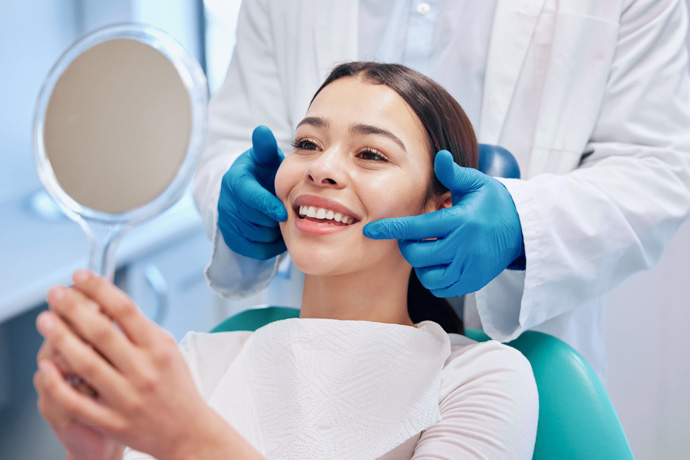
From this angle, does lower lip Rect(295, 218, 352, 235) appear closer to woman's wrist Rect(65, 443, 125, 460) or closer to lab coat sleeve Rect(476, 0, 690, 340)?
lab coat sleeve Rect(476, 0, 690, 340)

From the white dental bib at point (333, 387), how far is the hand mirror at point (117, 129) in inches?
18.9

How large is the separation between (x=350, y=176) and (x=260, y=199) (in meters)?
0.20

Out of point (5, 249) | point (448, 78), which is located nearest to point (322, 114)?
point (448, 78)

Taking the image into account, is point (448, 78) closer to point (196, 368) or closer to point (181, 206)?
point (196, 368)

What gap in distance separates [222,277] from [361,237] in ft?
1.77

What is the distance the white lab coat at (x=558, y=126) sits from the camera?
A: 4.33ft

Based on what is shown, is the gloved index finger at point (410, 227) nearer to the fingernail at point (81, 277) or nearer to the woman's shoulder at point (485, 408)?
the woman's shoulder at point (485, 408)

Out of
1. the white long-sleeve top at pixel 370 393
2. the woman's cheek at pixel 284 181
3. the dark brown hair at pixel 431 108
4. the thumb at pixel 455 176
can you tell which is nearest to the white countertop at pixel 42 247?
the woman's cheek at pixel 284 181

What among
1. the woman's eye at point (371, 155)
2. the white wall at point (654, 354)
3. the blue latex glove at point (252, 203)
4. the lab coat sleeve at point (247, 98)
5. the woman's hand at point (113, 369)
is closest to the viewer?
the woman's hand at point (113, 369)

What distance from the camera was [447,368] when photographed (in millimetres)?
1180

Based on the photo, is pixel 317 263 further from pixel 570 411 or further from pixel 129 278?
pixel 129 278

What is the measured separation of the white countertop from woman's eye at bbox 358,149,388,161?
0.58 m

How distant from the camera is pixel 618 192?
135 centimetres

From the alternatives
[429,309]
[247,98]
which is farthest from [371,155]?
[247,98]
